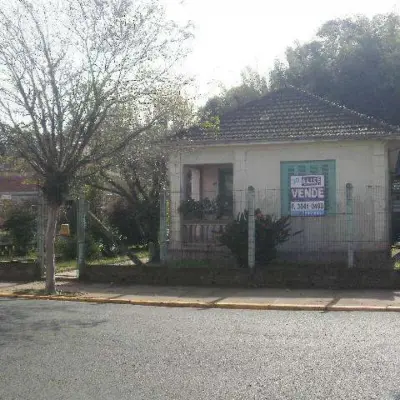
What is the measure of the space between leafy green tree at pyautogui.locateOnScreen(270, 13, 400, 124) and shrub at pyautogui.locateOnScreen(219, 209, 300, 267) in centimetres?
1520

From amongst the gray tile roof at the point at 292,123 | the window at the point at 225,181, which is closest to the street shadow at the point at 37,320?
the gray tile roof at the point at 292,123

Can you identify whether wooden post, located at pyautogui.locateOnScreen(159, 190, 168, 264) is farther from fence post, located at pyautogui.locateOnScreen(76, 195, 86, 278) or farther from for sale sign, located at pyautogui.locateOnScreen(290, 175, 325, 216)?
for sale sign, located at pyautogui.locateOnScreen(290, 175, 325, 216)

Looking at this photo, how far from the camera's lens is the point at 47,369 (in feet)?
20.4

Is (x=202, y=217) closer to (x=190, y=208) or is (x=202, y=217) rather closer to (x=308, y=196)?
(x=190, y=208)

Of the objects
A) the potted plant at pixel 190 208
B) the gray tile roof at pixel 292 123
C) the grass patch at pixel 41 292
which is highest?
the gray tile roof at pixel 292 123

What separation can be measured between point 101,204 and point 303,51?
55.8ft

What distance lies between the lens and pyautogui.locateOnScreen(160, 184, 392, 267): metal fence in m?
14.2

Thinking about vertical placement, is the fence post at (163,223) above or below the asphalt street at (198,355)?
above

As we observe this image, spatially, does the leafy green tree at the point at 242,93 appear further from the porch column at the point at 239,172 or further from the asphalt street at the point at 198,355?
the asphalt street at the point at 198,355

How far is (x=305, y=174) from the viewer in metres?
15.5

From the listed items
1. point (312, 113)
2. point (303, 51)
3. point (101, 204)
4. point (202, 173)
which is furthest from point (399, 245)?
point (303, 51)

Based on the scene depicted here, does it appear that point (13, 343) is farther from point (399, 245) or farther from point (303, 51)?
point (303, 51)

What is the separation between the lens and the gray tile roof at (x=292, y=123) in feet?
49.8

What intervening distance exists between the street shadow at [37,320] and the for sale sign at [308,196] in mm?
6778
